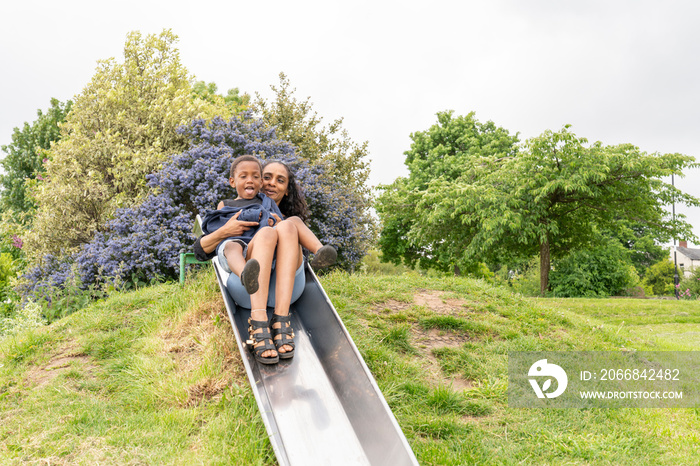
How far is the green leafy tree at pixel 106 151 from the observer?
823 centimetres

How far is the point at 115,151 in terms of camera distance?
844cm

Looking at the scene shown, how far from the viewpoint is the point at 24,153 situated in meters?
22.3

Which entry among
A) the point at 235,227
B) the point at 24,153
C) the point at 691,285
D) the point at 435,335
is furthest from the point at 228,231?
the point at 691,285

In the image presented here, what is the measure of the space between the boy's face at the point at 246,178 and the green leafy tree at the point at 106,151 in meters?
4.24

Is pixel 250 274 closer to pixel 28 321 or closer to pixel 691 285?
pixel 28 321

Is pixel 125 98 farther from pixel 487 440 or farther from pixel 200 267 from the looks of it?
pixel 487 440

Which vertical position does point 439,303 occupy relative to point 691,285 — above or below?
above

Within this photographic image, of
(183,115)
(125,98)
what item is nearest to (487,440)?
(183,115)

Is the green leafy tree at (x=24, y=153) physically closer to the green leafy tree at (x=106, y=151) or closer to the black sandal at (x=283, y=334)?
the green leafy tree at (x=106, y=151)

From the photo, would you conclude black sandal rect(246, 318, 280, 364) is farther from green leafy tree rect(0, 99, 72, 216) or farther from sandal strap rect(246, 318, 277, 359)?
green leafy tree rect(0, 99, 72, 216)

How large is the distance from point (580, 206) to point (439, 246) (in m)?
5.47

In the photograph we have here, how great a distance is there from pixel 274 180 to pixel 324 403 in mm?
2201

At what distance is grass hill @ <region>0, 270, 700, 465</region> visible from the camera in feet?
9.71

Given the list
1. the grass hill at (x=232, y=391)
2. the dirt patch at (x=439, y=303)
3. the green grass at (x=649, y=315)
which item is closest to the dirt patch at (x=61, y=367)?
the grass hill at (x=232, y=391)
